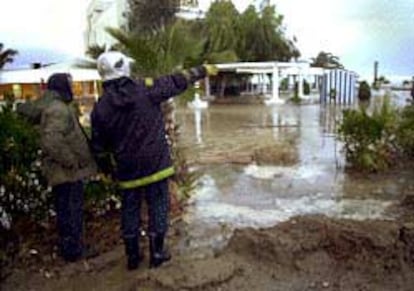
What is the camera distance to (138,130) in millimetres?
4438

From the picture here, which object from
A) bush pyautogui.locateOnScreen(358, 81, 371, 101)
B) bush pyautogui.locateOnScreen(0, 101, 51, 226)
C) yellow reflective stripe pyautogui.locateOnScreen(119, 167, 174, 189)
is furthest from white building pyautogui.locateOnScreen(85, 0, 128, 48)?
yellow reflective stripe pyautogui.locateOnScreen(119, 167, 174, 189)

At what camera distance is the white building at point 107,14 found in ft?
128

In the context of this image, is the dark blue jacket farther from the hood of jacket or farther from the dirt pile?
the dirt pile

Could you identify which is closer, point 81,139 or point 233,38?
point 81,139

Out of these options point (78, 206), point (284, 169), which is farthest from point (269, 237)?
point (284, 169)

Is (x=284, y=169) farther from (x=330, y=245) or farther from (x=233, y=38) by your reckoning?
(x=233, y=38)

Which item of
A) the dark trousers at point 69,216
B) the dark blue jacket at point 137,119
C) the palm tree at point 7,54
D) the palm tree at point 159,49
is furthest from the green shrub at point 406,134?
the palm tree at point 7,54

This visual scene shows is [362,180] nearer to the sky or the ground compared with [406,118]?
nearer to the ground

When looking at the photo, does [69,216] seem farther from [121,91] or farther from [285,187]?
[285,187]

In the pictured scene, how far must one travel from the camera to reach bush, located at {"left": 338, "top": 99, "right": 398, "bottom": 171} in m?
10.2

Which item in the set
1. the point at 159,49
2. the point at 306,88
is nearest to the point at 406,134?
the point at 159,49

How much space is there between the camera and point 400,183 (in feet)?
30.0

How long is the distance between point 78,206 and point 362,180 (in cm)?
566

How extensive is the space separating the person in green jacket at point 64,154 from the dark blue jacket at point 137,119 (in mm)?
429
